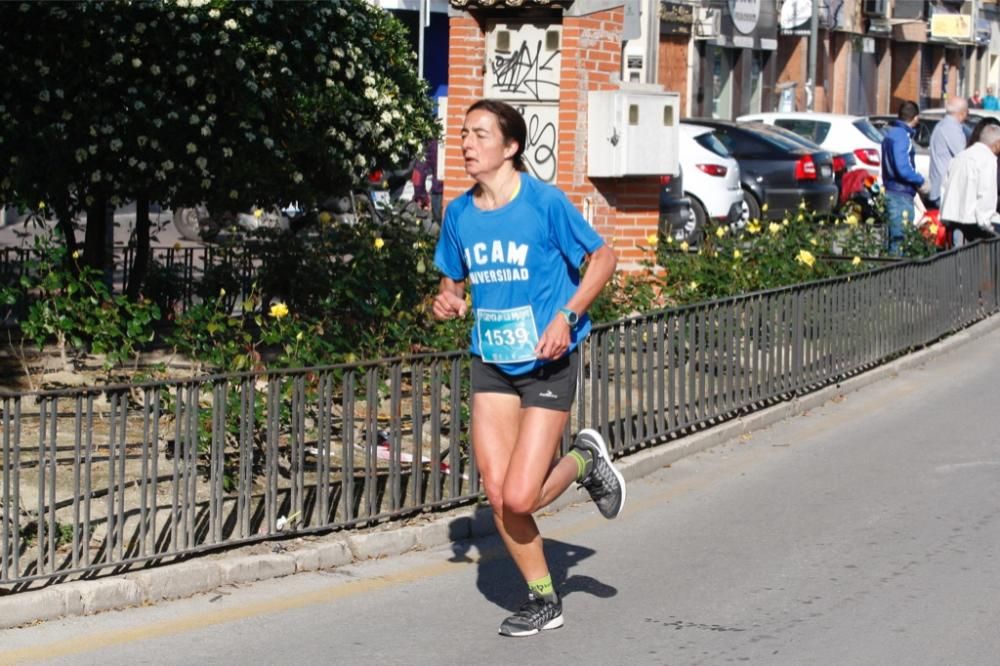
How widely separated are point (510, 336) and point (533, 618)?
1003 millimetres

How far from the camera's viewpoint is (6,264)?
12.6 meters

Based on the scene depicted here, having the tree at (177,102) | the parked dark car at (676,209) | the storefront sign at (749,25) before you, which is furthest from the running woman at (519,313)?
the storefront sign at (749,25)

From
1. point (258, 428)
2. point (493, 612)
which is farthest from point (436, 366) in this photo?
point (493, 612)

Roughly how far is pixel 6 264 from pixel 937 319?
23.0 feet

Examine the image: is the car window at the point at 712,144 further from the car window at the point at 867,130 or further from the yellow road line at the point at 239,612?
the yellow road line at the point at 239,612

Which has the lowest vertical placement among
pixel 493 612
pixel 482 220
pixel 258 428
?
pixel 493 612

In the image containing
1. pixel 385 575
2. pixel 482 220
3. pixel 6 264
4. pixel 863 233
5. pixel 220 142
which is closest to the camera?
pixel 482 220

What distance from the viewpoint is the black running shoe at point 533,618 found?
6605mm

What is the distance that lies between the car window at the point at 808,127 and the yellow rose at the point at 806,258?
1538 centimetres

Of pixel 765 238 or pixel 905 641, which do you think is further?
pixel 765 238

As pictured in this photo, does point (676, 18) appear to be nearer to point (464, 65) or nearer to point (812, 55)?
point (812, 55)

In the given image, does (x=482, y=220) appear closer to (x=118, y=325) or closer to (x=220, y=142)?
(x=118, y=325)

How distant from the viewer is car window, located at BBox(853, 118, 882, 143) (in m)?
28.6

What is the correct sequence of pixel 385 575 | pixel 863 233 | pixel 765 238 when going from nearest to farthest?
pixel 385 575
pixel 765 238
pixel 863 233
